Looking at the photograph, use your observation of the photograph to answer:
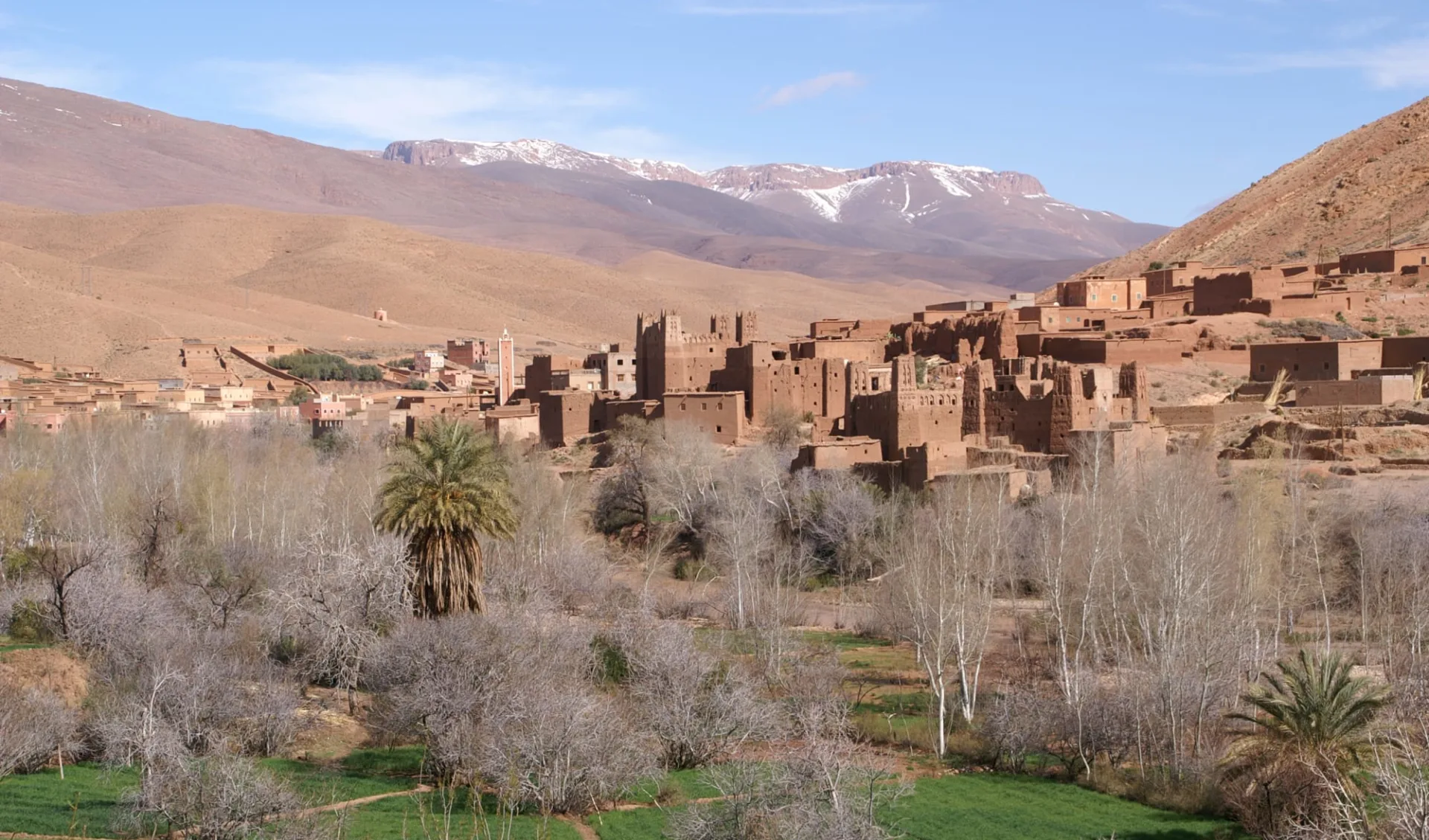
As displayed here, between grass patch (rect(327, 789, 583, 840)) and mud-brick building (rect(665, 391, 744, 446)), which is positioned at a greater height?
mud-brick building (rect(665, 391, 744, 446))

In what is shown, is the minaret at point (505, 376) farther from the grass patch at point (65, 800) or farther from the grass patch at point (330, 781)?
the grass patch at point (65, 800)

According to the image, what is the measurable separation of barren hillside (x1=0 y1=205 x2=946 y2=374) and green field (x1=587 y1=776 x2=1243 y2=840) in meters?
71.5

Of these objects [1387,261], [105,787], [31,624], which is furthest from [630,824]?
[1387,261]

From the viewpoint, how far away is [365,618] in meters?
27.1

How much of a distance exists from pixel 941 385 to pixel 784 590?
37.6ft

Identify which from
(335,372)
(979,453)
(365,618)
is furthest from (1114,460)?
(335,372)

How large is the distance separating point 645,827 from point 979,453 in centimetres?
1947

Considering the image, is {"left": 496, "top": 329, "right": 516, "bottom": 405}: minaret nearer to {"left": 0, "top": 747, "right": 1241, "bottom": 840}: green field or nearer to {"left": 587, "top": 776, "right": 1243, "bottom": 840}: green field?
{"left": 0, "top": 747, "right": 1241, "bottom": 840}: green field

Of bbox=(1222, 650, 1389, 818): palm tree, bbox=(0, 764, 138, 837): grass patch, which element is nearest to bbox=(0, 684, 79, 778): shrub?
bbox=(0, 764, 138, 837): grass patch

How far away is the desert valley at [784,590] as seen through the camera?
2039cm

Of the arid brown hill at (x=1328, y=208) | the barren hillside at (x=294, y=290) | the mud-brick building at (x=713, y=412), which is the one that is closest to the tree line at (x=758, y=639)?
the mud-brick building at (x=713, y=412)

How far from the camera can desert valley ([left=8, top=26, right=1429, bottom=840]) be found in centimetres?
2039

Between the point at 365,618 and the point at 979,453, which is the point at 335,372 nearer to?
the point at 979,453

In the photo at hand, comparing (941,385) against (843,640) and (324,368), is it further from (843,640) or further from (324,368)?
(324,368)
